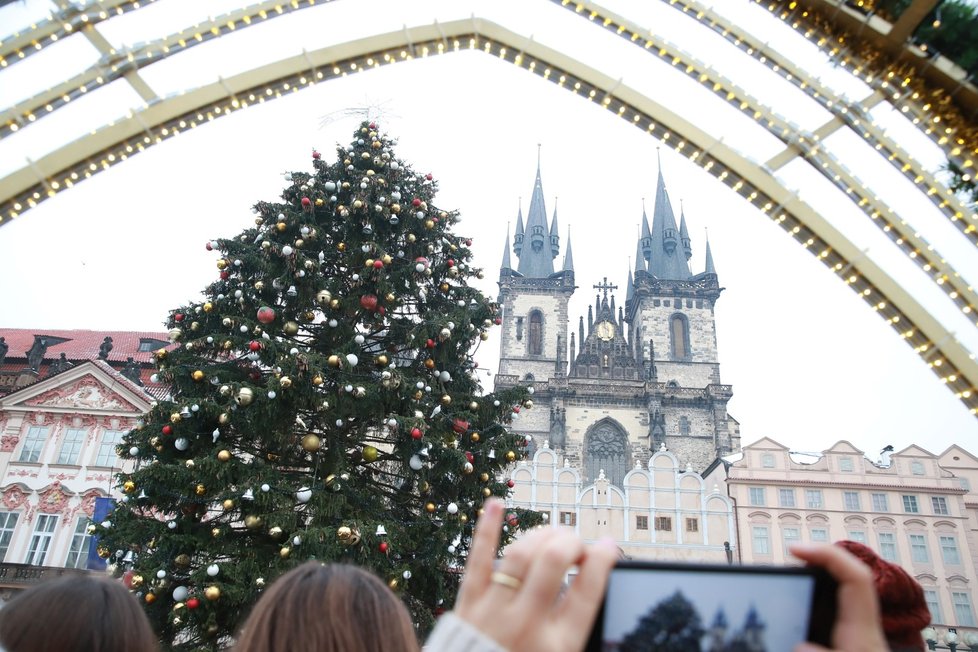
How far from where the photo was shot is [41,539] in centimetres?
1597

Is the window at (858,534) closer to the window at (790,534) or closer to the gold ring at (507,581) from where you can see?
the window at (790,534)

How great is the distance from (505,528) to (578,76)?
17.8ft

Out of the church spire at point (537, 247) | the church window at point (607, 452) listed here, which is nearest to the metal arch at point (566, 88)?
the church window at point (607, 452)

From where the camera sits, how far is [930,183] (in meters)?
2.34

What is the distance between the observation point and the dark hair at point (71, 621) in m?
1.40

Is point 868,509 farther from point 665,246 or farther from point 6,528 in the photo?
point 665,246

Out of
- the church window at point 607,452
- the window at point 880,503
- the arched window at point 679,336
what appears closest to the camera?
the window at point 880,503

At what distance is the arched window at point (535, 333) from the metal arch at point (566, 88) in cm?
3845

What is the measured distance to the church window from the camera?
3481 cm

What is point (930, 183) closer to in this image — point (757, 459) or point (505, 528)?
point (505, 528)

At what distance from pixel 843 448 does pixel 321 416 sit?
21.2 m

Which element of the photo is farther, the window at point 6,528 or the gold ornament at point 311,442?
the window at point 6,528

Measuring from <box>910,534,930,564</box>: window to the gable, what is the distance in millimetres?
3023

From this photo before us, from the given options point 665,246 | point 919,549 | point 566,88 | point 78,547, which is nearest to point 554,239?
point 665,246
